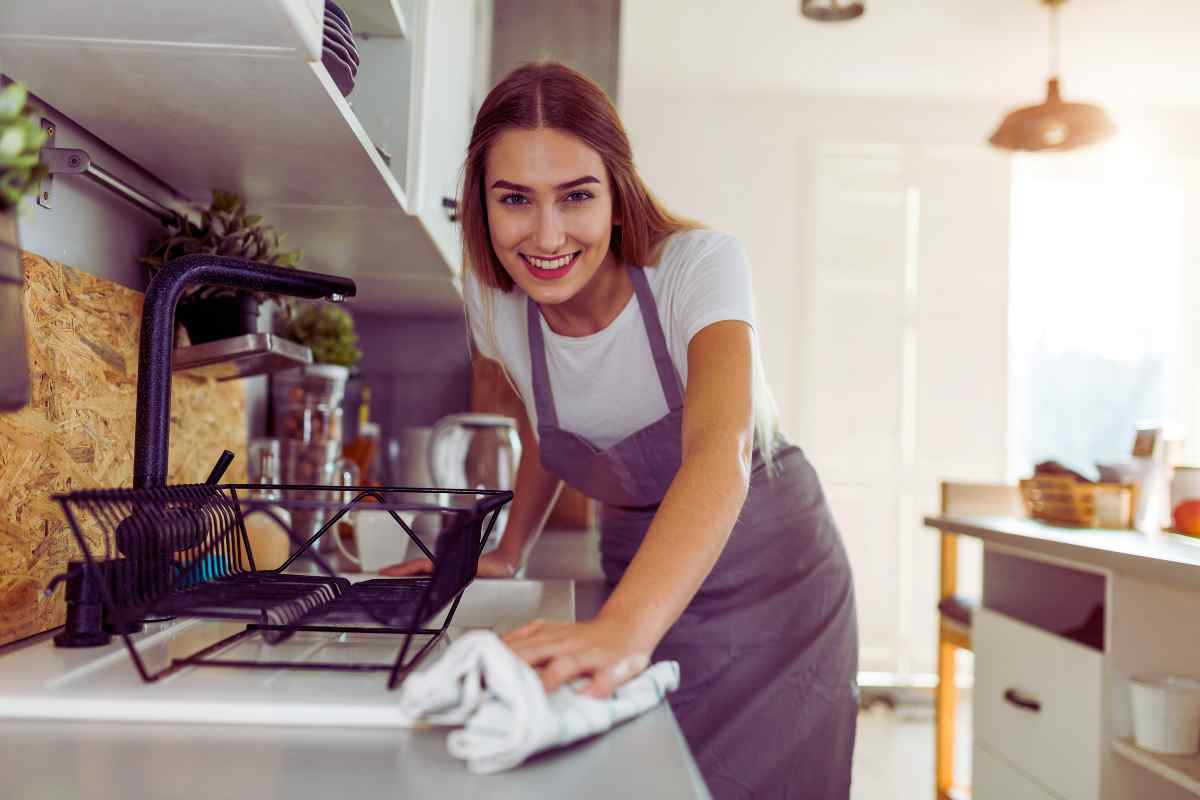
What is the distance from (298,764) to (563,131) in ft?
2.42

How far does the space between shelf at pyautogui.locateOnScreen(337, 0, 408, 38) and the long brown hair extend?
159mm

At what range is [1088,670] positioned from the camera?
171 cm

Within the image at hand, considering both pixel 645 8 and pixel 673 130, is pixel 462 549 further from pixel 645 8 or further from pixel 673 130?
pixel 673 130

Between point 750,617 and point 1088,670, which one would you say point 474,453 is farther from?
point 1088,670

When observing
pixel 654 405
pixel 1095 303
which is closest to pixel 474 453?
pixel 654 405

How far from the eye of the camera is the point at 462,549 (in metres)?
0.63

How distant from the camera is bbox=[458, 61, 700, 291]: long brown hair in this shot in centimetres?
105

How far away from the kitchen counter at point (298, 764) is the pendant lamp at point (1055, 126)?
104 inches

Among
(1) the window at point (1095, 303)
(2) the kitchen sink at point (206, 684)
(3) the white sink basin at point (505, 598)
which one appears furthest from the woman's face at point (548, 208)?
(1) the window at point (1095, 303)

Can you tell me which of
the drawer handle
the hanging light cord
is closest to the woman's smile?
the drawer handle

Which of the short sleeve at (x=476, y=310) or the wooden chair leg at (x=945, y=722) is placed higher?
the short sleeve at (x=476, y=310)

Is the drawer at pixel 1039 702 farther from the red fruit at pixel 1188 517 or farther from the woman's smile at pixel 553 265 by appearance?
the woman's smile at pixel 553 265

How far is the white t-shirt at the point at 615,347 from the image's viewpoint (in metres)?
1.10

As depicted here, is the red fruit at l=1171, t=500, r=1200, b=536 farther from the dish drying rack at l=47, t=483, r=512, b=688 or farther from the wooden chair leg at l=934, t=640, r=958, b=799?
the dish drying rack at l=47, t=483, r=512, b=688
